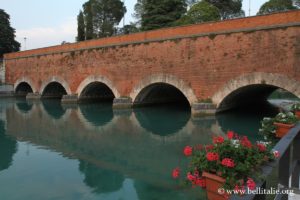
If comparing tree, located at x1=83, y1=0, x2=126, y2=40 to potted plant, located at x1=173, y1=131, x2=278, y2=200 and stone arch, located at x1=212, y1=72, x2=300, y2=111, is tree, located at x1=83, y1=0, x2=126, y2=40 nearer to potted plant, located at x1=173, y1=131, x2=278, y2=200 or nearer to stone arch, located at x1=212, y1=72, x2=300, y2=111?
stone arch, located at x1=212, y1=72, x2=300, y2=111

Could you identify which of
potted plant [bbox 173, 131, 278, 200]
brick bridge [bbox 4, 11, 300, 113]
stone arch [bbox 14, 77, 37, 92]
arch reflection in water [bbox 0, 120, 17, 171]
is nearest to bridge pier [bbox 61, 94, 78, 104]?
brick bridge [bbox 4, 11, 300, 113]

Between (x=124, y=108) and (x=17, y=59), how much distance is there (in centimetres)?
1624

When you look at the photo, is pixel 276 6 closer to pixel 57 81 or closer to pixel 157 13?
pixel 157 13

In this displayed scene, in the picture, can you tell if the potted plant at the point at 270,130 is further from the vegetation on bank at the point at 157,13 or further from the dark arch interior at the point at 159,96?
the vegetation on bank at the point at 157,13

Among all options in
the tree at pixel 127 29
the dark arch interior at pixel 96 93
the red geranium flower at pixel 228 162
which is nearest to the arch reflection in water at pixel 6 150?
the red geranium flower at pixel 228 162

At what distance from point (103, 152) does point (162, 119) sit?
6.36 metres

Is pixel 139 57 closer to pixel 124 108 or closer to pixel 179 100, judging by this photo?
pixel 124 108

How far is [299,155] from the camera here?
3111 mm

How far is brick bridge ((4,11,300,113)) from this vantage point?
12.4 metres

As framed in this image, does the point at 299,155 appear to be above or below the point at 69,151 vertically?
above

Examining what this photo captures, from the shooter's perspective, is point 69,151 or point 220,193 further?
point 69,151

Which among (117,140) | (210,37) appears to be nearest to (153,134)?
(117,140)

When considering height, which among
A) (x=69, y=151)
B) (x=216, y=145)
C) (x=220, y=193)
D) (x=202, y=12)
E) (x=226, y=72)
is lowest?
(x=69, y=151)

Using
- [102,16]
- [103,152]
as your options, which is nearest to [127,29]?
[102,16]
